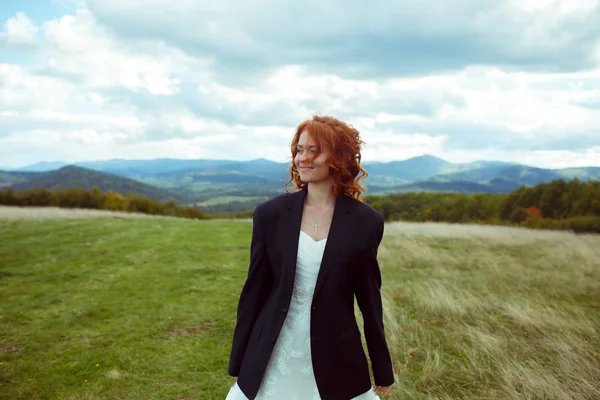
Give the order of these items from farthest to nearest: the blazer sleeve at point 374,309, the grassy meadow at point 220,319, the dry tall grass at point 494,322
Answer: the grassy meadow at point 220,319 < the dry tall grass at point 494,322 < the blazer sleeve at point 374,309

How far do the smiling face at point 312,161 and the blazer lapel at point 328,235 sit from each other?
0.70 feet

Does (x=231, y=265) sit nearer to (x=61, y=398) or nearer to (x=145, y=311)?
(x=145, y=311)

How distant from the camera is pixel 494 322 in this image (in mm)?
8023

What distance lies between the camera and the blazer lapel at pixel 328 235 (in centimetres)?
268

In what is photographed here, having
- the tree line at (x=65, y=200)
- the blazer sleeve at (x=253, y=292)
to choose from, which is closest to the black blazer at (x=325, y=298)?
the blazer sleeve at (x=253, y=292)

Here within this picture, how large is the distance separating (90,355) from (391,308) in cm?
580

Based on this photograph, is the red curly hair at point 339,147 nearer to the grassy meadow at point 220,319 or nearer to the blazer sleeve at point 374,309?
the blazer sleeve at point 374,309

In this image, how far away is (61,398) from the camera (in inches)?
213

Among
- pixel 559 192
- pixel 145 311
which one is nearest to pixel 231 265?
pixel 145 311

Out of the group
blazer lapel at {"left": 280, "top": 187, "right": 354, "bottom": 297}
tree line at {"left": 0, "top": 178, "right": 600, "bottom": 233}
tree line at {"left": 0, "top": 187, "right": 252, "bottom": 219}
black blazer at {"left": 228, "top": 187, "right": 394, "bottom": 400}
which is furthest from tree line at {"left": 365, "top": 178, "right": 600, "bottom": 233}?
tree line at {"left": 0, "top": 187, "right": 252, "bottom": 219}

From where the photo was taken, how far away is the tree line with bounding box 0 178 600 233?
40.0m

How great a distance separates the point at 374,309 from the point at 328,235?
0.65m

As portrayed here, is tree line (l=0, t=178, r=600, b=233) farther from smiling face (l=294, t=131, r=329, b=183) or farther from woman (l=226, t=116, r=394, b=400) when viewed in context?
smiling face (l=294, t=131, r=329, b=183)

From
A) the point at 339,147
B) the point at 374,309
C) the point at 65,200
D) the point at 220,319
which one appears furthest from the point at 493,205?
the point at 339,147
